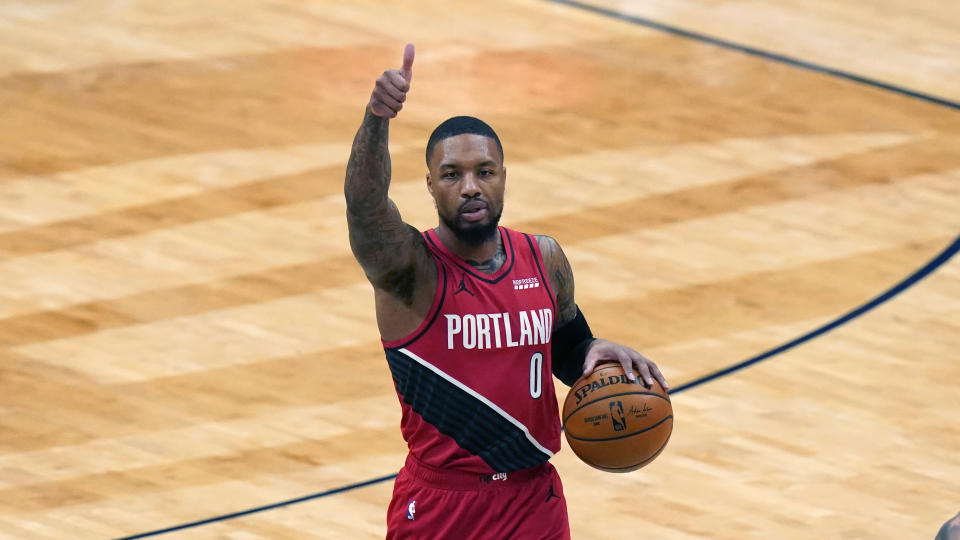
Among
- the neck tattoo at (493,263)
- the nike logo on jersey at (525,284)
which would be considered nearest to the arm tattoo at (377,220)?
the neck tattoo at (493,263)

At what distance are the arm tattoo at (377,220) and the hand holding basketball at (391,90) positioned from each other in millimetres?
53

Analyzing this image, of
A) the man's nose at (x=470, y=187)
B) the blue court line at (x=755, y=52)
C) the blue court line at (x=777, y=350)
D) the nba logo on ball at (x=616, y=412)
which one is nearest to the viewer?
the man's nose at (x=470, y=187)

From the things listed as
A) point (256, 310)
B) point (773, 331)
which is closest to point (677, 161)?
point (773, 331)

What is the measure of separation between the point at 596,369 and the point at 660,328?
4085 mm

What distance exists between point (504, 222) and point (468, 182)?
559 centimetres

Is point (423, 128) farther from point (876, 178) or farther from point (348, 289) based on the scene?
point (876, 178)

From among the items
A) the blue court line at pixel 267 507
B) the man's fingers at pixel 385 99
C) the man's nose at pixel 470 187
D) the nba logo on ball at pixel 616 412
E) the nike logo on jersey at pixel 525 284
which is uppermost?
the man's fingers at pixel 385 99

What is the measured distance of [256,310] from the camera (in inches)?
382

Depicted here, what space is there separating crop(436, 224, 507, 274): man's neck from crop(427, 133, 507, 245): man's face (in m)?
0.10

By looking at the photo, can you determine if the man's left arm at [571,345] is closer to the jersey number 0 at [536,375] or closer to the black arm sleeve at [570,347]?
the black arm sleeve at [570,347]

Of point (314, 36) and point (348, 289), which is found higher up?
point (314, 36)

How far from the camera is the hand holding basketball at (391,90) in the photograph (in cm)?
477

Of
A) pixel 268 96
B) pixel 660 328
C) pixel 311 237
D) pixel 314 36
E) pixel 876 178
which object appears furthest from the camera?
pixel 314 36

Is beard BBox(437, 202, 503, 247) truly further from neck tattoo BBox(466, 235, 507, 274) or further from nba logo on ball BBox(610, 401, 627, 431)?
nba logo on ball BBox(610, 401, 627, 431)
